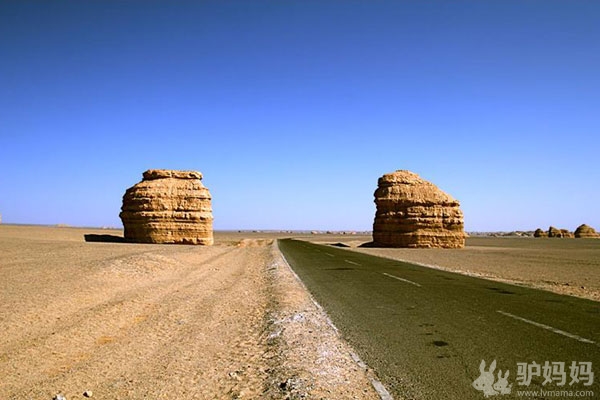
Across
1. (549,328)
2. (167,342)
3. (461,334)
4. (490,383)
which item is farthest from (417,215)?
(490,383)

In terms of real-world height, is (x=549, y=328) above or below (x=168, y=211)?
→ below

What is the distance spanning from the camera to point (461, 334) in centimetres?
688

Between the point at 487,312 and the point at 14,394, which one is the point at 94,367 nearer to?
the point at 14,394

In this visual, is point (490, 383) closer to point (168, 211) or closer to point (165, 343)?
point (165, 343)

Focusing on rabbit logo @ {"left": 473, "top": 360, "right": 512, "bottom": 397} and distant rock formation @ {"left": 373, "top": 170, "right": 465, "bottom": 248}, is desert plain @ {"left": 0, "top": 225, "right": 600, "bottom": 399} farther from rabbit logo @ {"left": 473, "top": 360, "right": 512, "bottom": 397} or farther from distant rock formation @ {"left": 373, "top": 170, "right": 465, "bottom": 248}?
distant rock formation @ {"left": 373, "top": 170, "right": 465, "bottom": 248}

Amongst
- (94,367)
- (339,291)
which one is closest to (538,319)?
(339,291)

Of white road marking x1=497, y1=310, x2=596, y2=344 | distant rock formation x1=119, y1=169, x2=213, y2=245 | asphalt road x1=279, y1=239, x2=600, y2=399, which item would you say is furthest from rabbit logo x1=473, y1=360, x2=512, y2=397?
distant rock formation x1=119, y1=169, x2=213, y2=245

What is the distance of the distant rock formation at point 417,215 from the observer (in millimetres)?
47656

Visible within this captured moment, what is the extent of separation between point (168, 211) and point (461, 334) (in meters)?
41.1

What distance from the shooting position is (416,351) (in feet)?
19.6

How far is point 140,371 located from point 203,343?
145cm

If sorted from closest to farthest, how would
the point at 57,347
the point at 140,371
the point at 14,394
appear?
the point at 14,394, the point at 140,371, the point at 57,347

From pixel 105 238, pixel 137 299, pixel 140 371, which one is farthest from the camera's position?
pixel 105 238

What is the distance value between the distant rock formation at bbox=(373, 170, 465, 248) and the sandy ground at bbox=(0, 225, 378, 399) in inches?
1494
